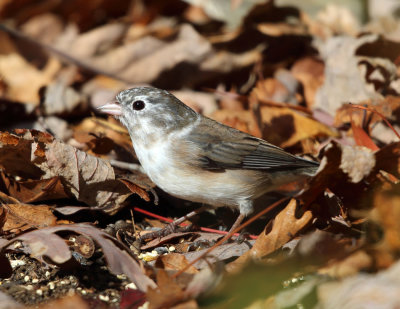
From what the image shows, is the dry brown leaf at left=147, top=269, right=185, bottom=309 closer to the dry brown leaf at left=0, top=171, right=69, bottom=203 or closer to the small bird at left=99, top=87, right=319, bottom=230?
the small bird at left=99, top=87, right=319, bottom=230

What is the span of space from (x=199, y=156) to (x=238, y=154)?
10.8 inches

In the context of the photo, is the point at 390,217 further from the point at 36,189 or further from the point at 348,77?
the point at 348,77

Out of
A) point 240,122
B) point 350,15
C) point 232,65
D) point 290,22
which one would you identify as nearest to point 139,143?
point 240,122

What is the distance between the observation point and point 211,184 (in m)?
3.40

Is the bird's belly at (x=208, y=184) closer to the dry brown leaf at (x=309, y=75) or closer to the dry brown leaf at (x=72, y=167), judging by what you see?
the dry brown leaf at (x=72, y=167)

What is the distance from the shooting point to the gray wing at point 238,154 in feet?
11.6

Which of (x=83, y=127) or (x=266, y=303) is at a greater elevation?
(x=266, y=303)

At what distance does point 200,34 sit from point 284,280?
11.6ft

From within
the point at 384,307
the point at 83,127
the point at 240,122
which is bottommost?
the point at 83,127

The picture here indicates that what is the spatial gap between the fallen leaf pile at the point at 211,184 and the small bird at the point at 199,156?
0.73 ft

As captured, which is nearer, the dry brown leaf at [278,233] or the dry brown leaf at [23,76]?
the dry brown leaf at [278,233]

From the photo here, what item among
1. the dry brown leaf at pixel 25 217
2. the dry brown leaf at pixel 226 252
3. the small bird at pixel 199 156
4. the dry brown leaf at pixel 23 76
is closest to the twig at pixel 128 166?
the small bird at pixel 199 156

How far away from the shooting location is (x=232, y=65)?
17.3 ft

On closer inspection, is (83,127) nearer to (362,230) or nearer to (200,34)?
(200,34)
